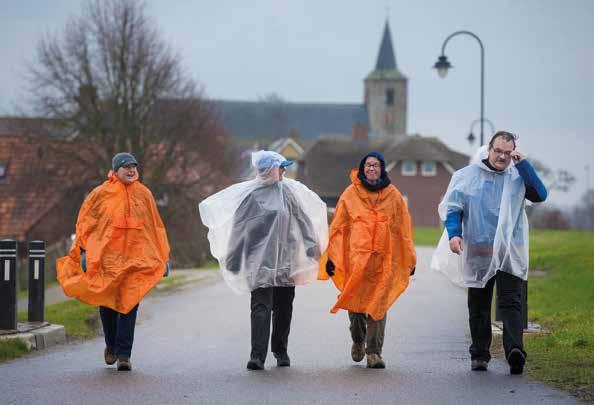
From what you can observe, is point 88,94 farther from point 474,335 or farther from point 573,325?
point 474,335

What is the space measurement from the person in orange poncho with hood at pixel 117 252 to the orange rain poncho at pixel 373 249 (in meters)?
1.71

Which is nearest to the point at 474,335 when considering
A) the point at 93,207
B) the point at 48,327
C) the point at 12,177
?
the point at 93,207

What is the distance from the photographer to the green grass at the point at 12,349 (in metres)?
11.7

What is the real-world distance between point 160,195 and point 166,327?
30.5 metres

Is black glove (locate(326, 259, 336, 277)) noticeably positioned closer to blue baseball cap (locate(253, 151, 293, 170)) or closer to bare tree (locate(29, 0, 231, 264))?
blue baseball cap (locate(253, 151, 293, 170))

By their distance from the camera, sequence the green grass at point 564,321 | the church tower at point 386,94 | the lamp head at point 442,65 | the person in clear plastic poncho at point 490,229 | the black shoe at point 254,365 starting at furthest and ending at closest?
the church tower at point 386,94 < the lamp head at point 442,65 < the black shoe at point 254,365 < the person in clear plastic poncho at point 490,229 < the green grass at point 564,321

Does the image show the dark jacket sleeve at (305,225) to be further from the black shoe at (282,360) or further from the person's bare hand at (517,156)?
the person's bare hand at (517,156)

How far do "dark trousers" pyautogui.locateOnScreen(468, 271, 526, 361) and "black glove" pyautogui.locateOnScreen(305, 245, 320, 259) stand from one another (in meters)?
1.51

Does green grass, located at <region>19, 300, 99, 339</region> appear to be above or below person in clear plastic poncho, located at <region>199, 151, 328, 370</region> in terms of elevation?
below

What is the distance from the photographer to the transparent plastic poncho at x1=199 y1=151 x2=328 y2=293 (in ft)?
35.6

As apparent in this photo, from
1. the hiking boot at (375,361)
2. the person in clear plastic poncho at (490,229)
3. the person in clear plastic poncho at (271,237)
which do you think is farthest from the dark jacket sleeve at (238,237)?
the person in clear plastic poncho at (490,229)

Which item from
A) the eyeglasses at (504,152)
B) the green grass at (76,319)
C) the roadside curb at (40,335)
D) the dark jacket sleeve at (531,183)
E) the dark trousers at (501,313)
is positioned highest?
the eyeglasses at (504,152)

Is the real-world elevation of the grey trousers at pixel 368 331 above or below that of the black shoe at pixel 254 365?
above

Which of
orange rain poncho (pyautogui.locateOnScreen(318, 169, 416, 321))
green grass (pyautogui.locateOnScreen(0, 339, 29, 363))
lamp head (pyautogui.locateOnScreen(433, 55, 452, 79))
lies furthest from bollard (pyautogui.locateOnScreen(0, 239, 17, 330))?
lamp head (pyautogui.locateOnScreen(433, 55, 452, 79))
